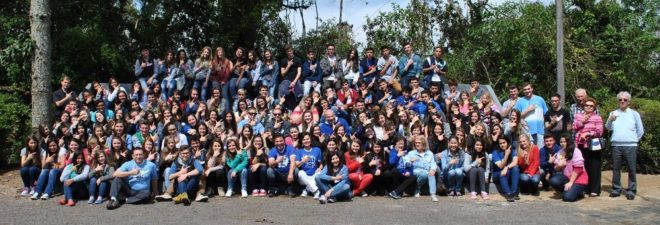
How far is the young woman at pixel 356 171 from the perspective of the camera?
356 inches

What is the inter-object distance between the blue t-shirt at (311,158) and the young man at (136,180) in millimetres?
2167

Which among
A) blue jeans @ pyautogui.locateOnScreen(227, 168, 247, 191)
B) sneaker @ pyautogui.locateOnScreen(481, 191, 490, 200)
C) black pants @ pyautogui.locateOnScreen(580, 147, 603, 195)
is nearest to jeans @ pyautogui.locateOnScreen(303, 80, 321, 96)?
blue jeans @ pyautogui.locateOnScreen(227, 168, 247, 191)

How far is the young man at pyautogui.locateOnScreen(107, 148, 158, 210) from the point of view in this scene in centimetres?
858

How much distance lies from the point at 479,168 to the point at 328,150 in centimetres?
227

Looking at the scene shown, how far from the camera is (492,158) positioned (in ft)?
30.3

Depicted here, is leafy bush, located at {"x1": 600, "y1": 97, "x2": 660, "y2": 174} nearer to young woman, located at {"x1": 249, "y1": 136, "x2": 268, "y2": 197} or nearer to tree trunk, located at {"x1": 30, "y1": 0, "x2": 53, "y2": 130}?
young woman, located at {"x1": 249, "y1": 136, "x2": 268, "y2": 197}

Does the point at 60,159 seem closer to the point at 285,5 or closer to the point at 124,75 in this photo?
the point at 124,75

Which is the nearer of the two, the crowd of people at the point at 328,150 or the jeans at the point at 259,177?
the crowd of people at the point at 328,150

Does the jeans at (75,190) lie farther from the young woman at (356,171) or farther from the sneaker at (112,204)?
the young woman at (356,171)

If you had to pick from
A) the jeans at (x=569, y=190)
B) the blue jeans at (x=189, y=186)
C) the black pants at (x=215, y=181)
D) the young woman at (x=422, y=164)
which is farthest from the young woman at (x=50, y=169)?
the jeans at (x=569, y=190)

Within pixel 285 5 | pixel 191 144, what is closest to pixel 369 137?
pixel 191 144

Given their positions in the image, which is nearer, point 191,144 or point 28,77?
point 191,144

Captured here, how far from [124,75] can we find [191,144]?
7.30 metres

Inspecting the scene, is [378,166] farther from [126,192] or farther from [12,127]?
[12,127]
